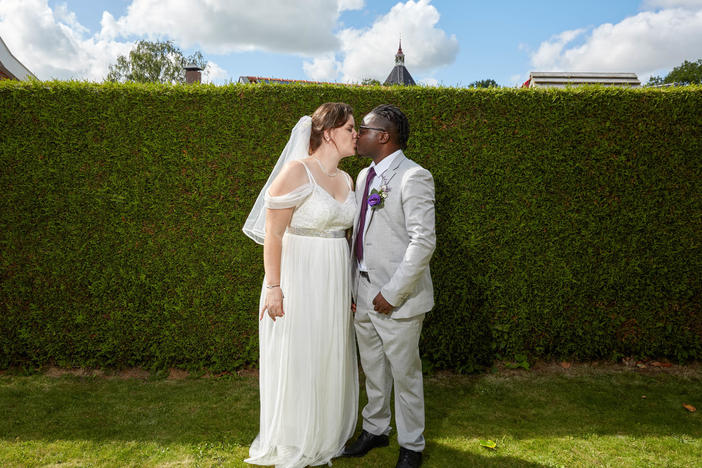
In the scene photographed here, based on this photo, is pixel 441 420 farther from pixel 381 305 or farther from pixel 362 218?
pixel 362 218

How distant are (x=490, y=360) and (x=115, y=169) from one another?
182 inches

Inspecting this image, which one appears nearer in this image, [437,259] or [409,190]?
[409,190]

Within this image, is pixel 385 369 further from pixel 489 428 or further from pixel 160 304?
pixel 160 304

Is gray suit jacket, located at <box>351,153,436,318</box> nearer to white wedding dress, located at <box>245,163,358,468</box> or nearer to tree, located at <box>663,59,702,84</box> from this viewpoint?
white wedding dress, located at <box>245,163,358,468</box>

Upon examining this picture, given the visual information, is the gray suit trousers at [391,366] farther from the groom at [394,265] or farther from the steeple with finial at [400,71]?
the steeple with finial at [400,71]

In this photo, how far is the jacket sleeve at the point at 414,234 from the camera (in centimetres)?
263

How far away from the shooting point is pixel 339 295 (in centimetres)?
300

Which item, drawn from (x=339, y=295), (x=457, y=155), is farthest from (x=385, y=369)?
(x=457, y=155)

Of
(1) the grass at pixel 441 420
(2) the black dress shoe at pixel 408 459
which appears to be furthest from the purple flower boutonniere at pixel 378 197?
(1) the grass at pixel 441 420

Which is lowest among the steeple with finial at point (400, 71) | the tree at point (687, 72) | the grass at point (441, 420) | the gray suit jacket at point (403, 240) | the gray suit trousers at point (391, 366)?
the grass at point (441, 420)

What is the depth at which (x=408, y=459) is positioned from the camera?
2961 millimetres

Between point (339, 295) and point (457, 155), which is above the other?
point (457, 155)

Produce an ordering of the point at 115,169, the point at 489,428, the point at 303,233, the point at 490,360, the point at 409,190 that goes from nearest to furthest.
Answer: the point at 409,190, the point at 303,233, the point at 489,428, the point at 115,169, the point at 490,360

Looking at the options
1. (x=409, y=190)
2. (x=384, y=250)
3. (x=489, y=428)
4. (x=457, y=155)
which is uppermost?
(x=457, y=155)
